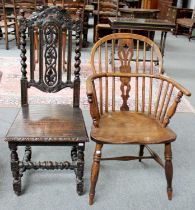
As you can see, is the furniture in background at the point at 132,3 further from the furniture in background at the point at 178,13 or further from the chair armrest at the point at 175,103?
the chair armrest at the point at 175,103

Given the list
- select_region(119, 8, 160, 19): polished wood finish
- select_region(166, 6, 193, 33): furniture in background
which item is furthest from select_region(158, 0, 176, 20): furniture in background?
→ select_region(119, 8, 160, 19): polished wood finish

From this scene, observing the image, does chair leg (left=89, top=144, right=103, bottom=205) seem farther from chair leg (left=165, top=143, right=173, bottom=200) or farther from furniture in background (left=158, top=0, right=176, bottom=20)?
furniture in background (left=158, top=0, right=176, bottom=20)

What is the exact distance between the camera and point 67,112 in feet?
6.53

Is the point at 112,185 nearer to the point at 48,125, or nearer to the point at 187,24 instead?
the point at 48,125

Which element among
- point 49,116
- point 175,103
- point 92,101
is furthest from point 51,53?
point 175,103

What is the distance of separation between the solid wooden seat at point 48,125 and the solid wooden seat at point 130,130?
12 centimetres

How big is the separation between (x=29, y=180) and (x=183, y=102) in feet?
7.11

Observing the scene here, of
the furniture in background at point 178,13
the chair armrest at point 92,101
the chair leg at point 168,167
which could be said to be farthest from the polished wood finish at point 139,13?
the chair leg at point 168,167

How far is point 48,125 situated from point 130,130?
19.7 inches

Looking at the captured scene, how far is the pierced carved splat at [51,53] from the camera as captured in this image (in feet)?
Answer: 6.36

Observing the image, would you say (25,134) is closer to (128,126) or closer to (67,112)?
(67,112)

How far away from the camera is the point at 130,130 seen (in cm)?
179

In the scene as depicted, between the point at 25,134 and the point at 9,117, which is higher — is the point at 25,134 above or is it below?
above

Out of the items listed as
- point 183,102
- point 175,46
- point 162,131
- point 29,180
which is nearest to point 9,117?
point 29,180
